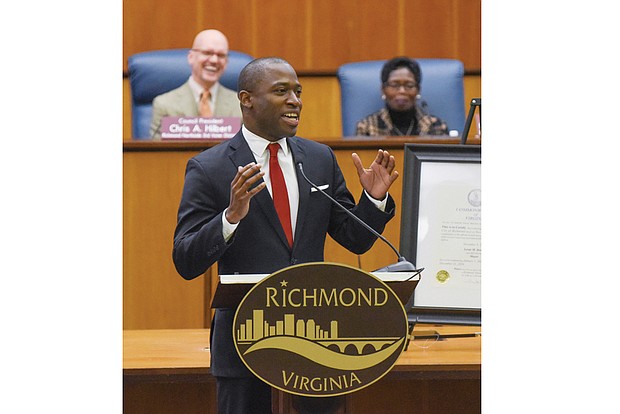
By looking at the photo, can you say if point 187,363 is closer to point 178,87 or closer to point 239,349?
point 239,349

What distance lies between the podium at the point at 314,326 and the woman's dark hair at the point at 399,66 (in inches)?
85.9

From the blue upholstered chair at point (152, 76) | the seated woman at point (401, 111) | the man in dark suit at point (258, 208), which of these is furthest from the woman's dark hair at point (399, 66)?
the man in dark suit at point (258, 208)

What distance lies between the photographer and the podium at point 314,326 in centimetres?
161

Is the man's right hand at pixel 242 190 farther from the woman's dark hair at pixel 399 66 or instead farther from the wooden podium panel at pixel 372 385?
the woman's dark hair at pixel 399 66

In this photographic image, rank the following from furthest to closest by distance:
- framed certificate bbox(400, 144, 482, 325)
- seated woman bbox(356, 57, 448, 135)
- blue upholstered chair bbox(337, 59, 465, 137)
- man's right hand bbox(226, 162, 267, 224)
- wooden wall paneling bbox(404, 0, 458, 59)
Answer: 1. wooden wall paneling bbox(404, 0, 458, 59)
2. blue upholstered chair bbox(337, 59, 465, 137)
3. seated woman bbox(356, 57, 448, 135)
4. framed certificate bbox(400, 144, 482, 325)
5. man's right hand bbox(226, 162, 267, 224)

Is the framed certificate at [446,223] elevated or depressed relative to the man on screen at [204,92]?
depressed

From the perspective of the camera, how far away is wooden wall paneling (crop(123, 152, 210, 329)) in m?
2.17

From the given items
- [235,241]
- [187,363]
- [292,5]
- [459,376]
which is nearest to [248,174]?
[235,241]

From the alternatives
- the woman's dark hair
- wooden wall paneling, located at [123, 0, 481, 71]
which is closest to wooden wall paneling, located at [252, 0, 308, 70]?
wooden wall paneling, located at [123, 0, 481, 71]

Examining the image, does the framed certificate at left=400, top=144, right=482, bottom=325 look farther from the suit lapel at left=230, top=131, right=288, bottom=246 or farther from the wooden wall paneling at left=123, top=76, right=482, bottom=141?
the wooden wall paneling at left=123, top=76, right=482, bottom=141

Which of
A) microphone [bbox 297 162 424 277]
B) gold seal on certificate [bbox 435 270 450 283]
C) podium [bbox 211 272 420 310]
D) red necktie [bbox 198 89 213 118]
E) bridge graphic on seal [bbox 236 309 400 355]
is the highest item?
red necktie [bbox 198 89 213 118]

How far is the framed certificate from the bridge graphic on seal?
0.49m

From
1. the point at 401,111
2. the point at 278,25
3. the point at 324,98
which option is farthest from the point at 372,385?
the point at 278,25

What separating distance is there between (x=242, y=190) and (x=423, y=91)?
232 centimetres
